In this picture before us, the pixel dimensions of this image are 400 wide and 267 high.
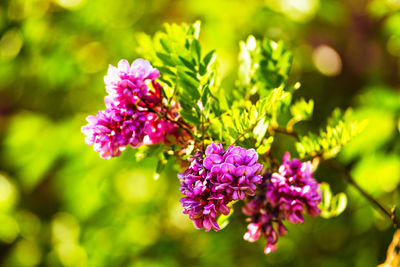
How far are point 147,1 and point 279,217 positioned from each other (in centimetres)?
169

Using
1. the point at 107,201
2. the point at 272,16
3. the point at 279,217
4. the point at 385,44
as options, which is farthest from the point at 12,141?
the point at 385,44

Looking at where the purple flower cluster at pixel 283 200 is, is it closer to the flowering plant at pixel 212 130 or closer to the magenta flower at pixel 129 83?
the flowering plant at pixel 212 130

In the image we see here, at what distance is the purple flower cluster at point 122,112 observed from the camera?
63cm

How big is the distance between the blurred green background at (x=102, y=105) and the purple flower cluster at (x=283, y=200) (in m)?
0.90

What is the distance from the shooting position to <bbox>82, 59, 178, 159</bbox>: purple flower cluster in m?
0.63

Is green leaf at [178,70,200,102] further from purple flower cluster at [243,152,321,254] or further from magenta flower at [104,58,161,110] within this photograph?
purple flower cluster at [243,152,321,254]

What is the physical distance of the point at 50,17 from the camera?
1.98 meters

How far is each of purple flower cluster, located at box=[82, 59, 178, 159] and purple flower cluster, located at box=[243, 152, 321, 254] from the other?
8.3 inches

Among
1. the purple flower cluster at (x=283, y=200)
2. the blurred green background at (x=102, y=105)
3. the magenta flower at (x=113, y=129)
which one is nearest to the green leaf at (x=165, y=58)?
the magenta flower at (x=113, y=129)

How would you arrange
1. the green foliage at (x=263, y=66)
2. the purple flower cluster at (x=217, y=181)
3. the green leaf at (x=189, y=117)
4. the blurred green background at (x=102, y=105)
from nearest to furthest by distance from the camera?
the purple flower cluster at (x=217, y=181) < the green leaf at (x=189, y=117) < the green foliage at (x=263, y=66) < the blurred green background at (x=102, y=105)

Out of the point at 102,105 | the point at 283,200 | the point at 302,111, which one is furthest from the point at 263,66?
the point at 102,105

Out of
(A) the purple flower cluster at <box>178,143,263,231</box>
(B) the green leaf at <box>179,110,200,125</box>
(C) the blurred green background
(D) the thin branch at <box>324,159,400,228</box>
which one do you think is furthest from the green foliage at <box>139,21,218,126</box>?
(C) the blurred green background

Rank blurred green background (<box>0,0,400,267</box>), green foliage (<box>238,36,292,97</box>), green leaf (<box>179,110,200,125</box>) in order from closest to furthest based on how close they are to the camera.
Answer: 1. green leaf (<box>179,110,200,125</box>)
2. green foliage (<box>238,36,292,97</box>)
3. blurred green background (<box>0,0,400,267</box>)

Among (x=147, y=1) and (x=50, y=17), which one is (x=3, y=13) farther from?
(x=147, y=1)
